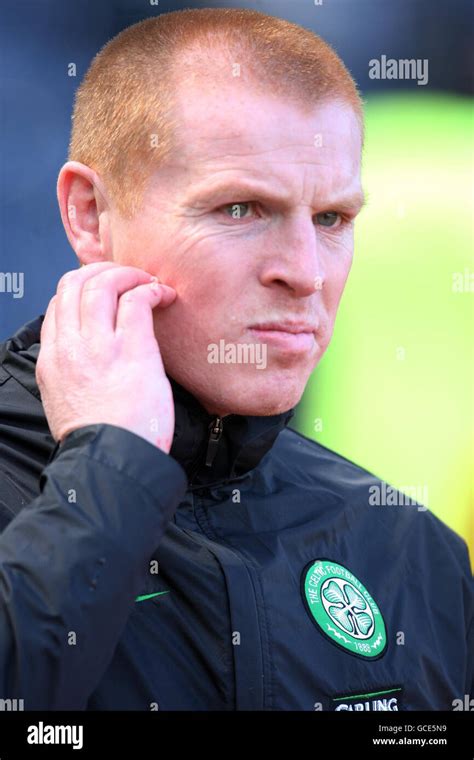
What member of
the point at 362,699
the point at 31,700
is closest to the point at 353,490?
the point at 362,699

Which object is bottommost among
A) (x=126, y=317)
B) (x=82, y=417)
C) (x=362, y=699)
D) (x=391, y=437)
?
(x=362, y=699)

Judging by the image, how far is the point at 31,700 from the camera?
144cm

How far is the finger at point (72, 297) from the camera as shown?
67.6 inches

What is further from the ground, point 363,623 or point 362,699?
point 363,623

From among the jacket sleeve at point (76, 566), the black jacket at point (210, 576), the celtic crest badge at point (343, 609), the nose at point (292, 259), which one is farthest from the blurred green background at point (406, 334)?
the jacket sleeve at point (76, 566)

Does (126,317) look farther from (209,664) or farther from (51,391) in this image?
(209,664)

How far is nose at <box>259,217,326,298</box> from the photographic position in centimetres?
183

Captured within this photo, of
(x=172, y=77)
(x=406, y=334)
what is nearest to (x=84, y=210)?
(x=172, y=77)

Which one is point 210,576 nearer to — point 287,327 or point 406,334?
point 287,327

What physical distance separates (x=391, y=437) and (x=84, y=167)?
7.07ft

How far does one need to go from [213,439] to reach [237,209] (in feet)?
1.34

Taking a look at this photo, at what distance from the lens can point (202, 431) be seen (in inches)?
75.8

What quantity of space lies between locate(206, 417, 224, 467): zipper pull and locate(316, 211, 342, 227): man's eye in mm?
397

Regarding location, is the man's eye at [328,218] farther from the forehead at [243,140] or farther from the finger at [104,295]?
the finger at [104,295]
